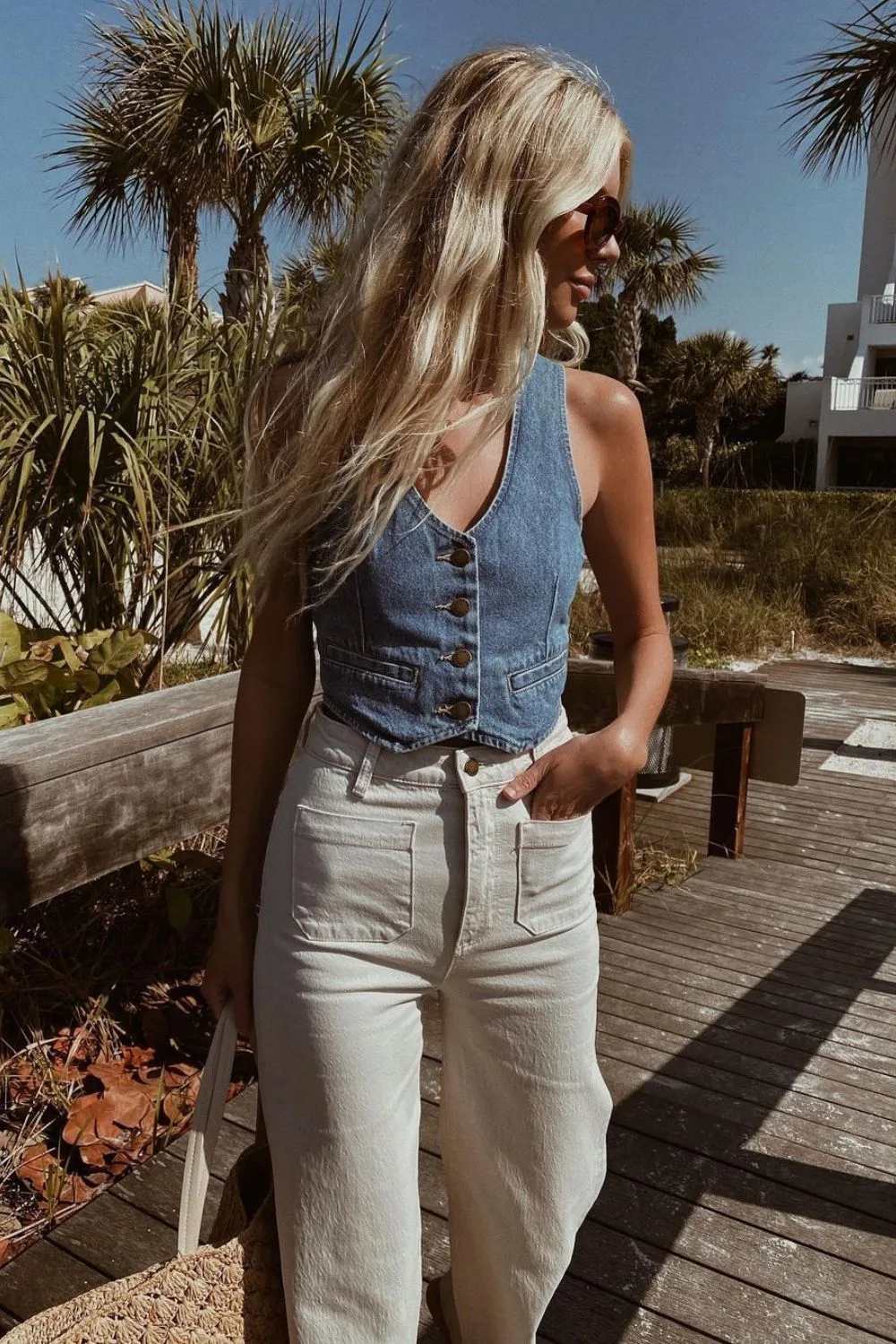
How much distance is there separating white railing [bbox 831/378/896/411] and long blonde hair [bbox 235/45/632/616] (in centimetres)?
2495

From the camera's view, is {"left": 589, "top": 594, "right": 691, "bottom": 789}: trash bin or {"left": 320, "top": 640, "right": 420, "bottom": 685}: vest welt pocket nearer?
{"left": 320, "top": 640, "right": 420, "bottom": 685}: vest welt pocket

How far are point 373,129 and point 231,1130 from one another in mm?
8912

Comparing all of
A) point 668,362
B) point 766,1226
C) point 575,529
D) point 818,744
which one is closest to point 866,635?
point 818,744

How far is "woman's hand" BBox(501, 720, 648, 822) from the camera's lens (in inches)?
41.9

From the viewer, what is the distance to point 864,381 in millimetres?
23891

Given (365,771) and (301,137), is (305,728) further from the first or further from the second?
(301,137)

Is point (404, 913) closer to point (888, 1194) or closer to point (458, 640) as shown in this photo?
point (458, 640)

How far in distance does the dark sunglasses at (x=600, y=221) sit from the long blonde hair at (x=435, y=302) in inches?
1.0

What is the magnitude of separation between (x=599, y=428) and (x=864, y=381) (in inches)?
1001

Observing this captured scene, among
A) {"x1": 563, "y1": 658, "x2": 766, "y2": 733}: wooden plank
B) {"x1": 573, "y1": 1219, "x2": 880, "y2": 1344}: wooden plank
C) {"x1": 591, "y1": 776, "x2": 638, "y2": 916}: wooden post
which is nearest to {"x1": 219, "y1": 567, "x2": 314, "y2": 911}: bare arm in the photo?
{"x1": 573, "y1": 1219, "x2": 880, "y2": 1344}: wooden plank

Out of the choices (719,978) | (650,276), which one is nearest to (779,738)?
(719,978)

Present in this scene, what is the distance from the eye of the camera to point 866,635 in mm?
8742

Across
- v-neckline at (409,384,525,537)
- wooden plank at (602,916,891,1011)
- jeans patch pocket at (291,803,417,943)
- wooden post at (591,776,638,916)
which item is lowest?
wooden plank at (602,916,891,1011)

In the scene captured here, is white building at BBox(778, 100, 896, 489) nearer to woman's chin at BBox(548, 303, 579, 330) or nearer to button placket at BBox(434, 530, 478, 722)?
woman's chin at BBox(548, 303, 579, 330)
